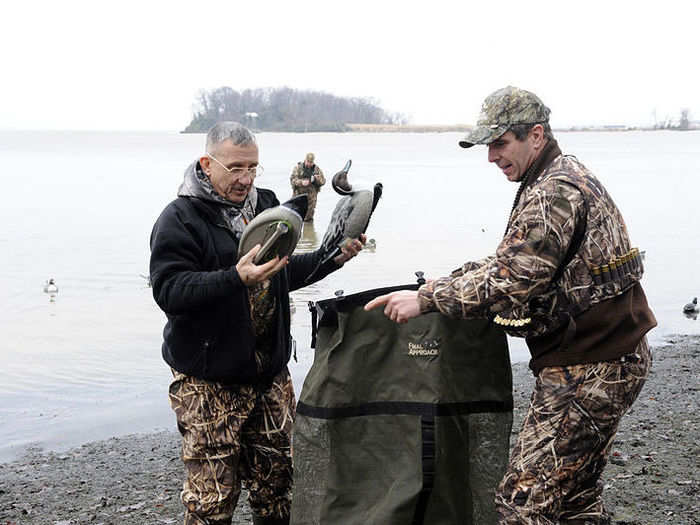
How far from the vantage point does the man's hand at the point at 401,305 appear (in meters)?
3.45

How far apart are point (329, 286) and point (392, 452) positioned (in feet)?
38.1

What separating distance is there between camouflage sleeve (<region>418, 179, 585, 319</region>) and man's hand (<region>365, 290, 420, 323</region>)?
0.12 metres

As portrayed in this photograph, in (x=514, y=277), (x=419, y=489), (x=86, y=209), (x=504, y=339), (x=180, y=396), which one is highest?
(x=514, y=277)

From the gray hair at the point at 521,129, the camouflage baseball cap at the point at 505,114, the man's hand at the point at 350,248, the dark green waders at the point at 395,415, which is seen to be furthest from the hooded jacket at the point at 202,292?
the gray hair at the point at 521,129

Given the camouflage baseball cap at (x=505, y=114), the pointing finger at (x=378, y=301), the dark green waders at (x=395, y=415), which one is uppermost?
the camouflage baseball cap at (x=505, y=114)

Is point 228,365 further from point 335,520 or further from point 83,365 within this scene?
point 83,365

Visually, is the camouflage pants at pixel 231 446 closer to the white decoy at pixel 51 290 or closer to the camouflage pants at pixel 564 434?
the camouflage pants at pixel 564 434

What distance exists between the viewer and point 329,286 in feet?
50.3

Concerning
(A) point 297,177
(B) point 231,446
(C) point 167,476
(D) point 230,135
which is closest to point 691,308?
(C) point 167,476

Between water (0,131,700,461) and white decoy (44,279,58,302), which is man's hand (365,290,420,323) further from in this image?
white decoy (44,279,58,302)

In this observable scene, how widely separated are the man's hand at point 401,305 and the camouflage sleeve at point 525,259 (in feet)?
0.38

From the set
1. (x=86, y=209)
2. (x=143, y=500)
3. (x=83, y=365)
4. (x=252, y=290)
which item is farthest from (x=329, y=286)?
(x=86, y=209)

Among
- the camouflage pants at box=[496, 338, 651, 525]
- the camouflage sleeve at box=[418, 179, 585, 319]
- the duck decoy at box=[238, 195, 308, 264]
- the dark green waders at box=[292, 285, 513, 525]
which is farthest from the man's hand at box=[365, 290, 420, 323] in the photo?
the camouflage pants at box=[496, 338, 651, 525]

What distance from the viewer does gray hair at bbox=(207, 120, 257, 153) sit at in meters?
3.92
